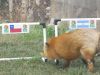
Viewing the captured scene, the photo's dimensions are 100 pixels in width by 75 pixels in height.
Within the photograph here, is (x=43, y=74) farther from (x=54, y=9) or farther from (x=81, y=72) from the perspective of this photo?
(x=54, y=9)

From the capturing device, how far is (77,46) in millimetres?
7285

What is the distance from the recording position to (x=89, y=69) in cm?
738

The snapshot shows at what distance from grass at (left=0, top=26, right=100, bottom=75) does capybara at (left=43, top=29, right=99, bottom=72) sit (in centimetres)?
24

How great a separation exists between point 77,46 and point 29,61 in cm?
138

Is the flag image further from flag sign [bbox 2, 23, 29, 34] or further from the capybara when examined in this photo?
the capybara

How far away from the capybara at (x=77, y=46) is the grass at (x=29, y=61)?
0.24 m

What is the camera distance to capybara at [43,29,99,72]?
7.18 metres

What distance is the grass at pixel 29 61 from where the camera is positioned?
7.39 m

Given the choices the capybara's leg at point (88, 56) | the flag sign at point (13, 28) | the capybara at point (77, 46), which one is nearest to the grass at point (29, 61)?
the capybara's leg at point (88, 56)

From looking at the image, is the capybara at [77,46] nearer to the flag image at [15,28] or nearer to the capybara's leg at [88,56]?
the capybara's leg at [88,56]

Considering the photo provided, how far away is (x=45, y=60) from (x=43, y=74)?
A: 3.24 ft

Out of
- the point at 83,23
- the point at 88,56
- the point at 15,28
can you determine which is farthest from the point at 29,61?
the point at 88,56

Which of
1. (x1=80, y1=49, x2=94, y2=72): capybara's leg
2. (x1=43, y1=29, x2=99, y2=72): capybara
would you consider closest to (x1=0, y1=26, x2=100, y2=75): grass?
(x1=80, y1=49, x2=94, y2=72): capybara's leg

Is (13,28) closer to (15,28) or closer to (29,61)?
(15,28)
